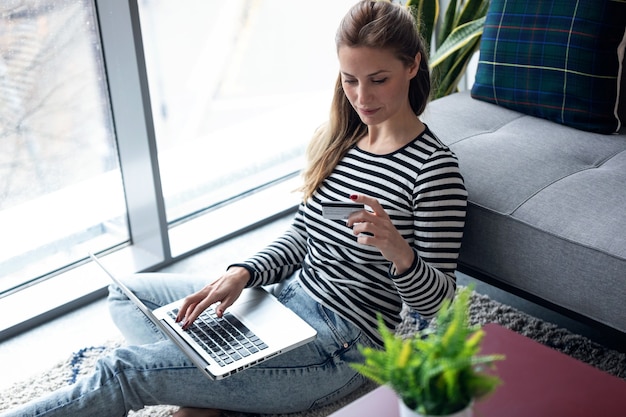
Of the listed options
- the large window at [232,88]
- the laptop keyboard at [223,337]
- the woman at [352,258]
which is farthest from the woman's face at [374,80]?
the large window at [232,88]

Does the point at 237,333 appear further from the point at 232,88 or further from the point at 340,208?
the point at 232,88

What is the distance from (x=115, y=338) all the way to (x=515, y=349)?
1.20 m

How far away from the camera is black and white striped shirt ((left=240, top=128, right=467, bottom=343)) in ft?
5.30

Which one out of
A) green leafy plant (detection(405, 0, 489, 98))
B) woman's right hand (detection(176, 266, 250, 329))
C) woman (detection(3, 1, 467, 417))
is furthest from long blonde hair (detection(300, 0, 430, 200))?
green leafy plant (detection(405, 0, 489, 98))

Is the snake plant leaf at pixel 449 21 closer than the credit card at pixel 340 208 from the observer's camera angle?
No

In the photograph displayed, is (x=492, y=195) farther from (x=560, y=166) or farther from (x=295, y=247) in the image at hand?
(x=295, y=247)

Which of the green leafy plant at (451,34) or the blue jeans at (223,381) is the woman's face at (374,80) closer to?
the blue jeans at (223,381)

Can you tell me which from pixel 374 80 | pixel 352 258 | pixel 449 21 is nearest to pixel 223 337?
pixel 352 258

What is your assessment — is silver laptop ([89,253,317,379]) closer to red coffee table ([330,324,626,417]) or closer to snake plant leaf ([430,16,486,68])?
red coffee table ([330,324,626,417])

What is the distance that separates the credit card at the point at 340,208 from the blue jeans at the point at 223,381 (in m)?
0.29

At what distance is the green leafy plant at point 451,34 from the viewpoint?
7.98ft

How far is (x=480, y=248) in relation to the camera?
6.26ft

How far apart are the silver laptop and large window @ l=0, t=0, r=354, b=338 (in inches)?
29.2

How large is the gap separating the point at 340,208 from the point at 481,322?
0.75 meters
